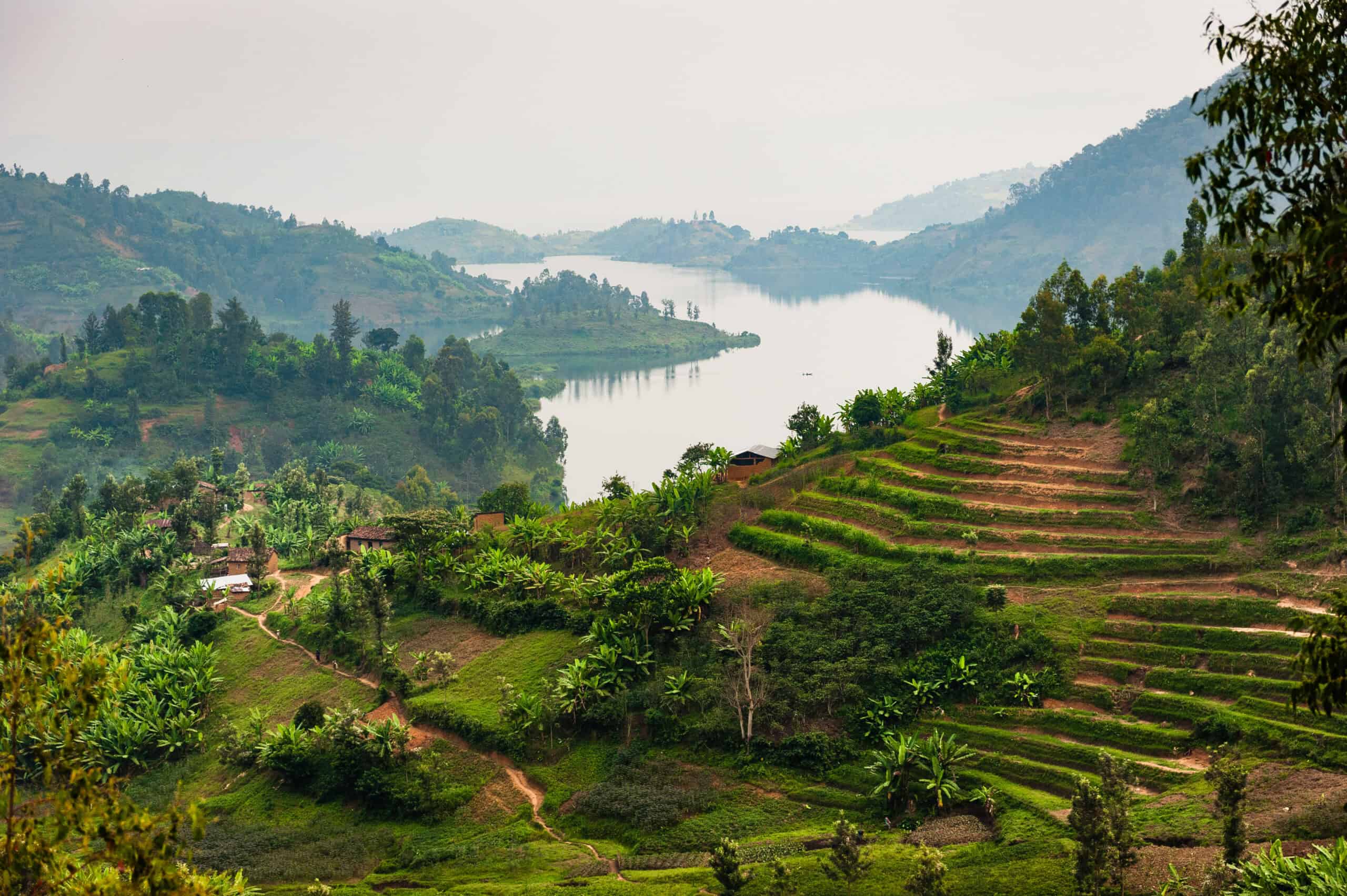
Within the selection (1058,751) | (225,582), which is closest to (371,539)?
(225,582)

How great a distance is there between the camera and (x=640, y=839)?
2047 centimetres

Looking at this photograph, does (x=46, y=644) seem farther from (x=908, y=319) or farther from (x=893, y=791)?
(x=908, y=319)

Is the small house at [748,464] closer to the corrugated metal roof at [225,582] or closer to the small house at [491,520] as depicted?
the small house at [491,520]

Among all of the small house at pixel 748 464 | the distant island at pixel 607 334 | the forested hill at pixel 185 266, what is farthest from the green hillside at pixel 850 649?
the forested hill at pixel 185 266

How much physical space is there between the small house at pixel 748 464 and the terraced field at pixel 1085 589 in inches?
141

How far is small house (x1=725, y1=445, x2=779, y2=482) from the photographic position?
36250 mm

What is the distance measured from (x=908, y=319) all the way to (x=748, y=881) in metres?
118

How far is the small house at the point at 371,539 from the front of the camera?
124 ft

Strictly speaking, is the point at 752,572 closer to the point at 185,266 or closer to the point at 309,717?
the point at 309,717

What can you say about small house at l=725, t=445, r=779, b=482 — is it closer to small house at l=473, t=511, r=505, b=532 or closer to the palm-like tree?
small house at l=473, t=511, r=505, b=532

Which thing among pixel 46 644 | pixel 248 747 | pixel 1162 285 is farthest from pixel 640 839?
pixel 1162 285

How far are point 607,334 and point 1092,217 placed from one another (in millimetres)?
88666

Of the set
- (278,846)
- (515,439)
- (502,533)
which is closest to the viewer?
(278,846)

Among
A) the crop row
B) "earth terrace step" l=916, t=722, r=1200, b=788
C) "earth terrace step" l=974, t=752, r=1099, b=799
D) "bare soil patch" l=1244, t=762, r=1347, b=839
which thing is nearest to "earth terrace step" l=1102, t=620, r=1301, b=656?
the crop row
